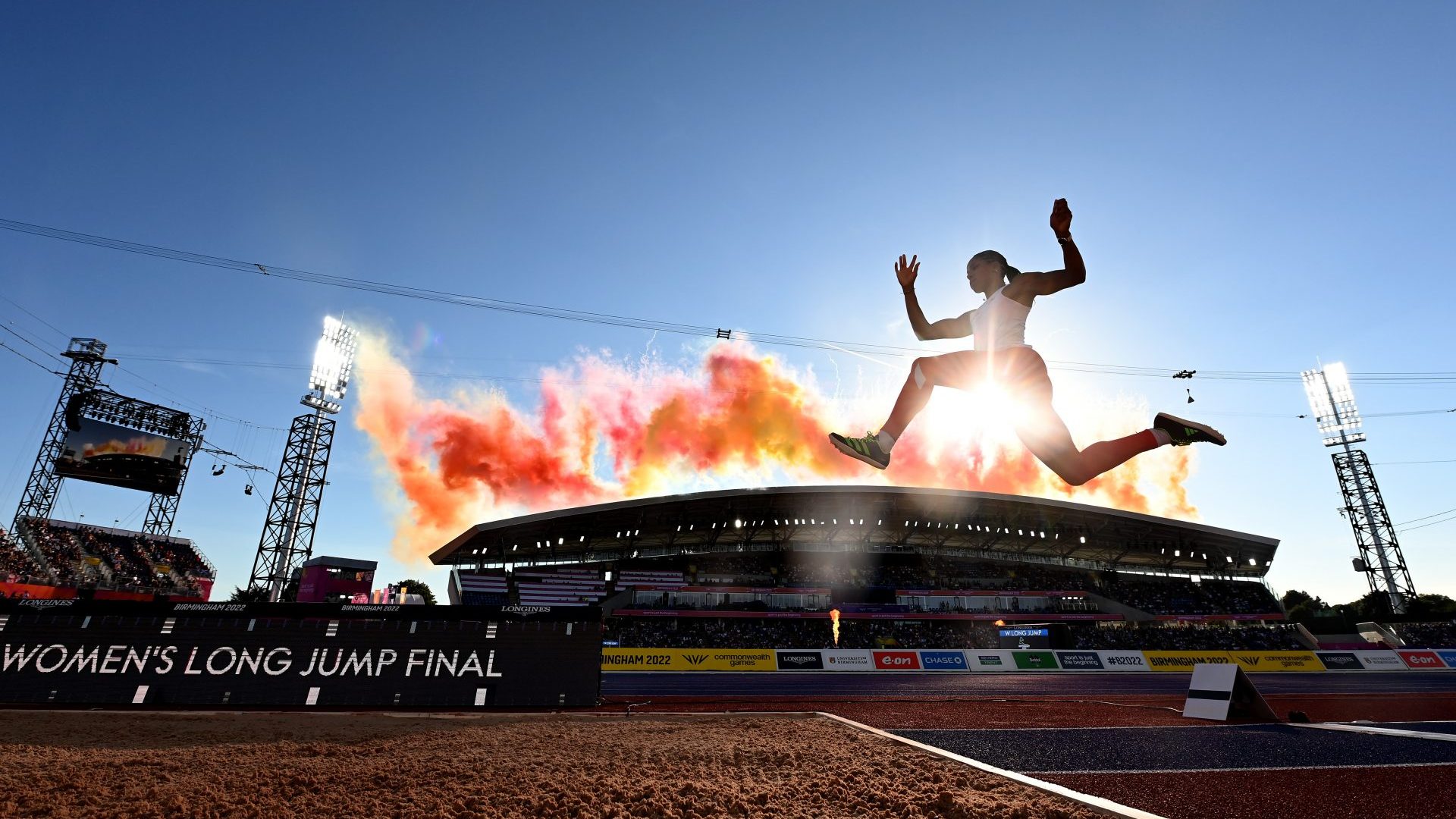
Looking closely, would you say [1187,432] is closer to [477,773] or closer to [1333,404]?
[477,773]

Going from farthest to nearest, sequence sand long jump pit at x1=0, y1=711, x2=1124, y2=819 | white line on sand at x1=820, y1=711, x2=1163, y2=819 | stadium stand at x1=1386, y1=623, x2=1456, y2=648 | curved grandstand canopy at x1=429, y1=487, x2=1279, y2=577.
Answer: curved grandstand canopy at x1=429, y1=487, x2=1279, y2=577 < stadium stand at x1=1386, y1=623, x2=1456, y2=648 < sand long jump pit at x1=0, y1=711, x2=1124, y2=819 < white line on sand at x1=820, y1=711, x2=1163, y2=819

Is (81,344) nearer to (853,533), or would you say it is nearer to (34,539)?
(34,539)

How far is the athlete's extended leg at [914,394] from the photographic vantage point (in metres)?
5.21

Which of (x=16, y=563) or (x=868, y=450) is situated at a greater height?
(x=16, y=563)

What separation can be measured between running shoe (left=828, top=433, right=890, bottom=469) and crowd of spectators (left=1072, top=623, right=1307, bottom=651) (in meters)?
46.4

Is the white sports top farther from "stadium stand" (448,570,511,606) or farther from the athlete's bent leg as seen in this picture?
"stadium stand" (448,570,511,606)

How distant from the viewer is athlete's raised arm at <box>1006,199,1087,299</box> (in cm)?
508

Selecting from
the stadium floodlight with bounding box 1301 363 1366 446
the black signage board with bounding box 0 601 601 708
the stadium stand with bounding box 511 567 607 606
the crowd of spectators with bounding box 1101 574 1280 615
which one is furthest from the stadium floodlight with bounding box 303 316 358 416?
the stadium floodlight with bounding box 1301 363 1366 446

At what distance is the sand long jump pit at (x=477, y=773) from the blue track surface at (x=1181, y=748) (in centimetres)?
110

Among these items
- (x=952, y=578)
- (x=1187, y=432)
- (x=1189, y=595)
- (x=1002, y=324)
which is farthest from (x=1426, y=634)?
(x=1002, y=324)

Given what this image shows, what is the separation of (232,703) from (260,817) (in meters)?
9.45

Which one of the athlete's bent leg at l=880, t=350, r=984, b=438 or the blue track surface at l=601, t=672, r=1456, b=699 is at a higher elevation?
the athlete's bent leg at l=880, t=350, r=984, b=438

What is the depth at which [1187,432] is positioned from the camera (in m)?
5.11

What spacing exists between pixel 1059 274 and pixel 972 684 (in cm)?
2640
